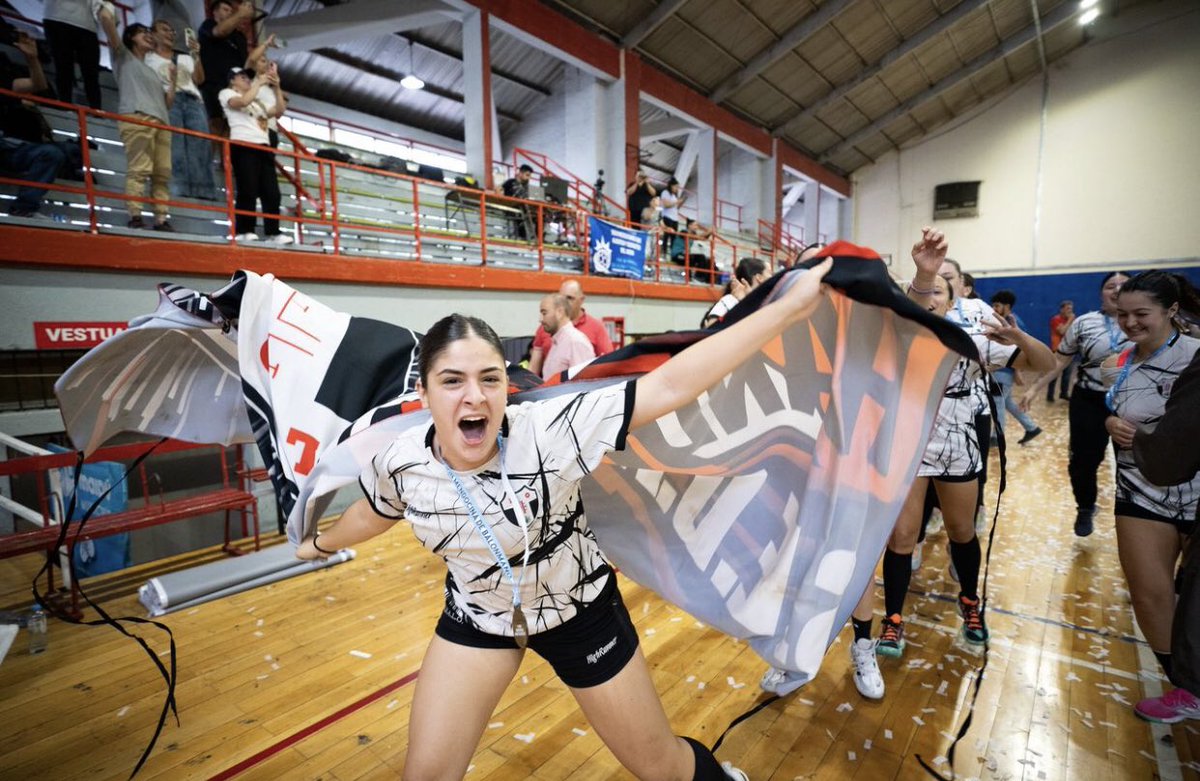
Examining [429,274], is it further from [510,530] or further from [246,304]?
[510,530]

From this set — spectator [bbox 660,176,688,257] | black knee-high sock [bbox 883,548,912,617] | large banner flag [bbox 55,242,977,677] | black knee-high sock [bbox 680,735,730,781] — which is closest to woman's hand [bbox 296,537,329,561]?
large banner flag [bbox 55,242,977,677]

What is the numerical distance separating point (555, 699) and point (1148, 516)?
2486mm

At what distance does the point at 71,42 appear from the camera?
15.3 ft

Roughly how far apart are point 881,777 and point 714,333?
1756 millimetres

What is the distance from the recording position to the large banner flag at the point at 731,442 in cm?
159

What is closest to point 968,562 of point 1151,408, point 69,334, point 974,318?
point 1151,408

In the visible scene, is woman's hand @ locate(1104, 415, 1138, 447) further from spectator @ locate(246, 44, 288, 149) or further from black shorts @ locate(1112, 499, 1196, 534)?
spectator @ locate(246, 44, 288, 149)

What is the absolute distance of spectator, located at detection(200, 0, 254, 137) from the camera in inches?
179

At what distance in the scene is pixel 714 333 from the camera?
144 centimetres

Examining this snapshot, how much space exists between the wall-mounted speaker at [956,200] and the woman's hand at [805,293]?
19053mm

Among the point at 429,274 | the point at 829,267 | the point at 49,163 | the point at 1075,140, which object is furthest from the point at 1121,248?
the point at 49,163

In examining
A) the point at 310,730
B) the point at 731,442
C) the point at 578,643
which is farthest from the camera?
the point at 310,730

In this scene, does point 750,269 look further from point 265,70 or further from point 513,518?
point 265,70

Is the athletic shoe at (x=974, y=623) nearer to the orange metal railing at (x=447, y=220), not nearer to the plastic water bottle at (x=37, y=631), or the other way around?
the plastic water bottle at (x=37, y=631)
